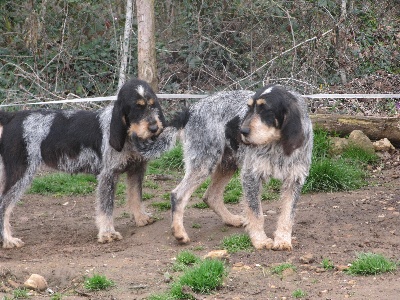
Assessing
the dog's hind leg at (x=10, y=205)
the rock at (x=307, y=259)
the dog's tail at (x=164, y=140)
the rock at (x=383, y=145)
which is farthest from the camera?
the rock at (x=383, y=145)

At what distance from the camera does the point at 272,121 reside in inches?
293

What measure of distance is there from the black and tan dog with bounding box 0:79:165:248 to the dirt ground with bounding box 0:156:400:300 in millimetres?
344

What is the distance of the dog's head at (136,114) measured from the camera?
826 centimetres

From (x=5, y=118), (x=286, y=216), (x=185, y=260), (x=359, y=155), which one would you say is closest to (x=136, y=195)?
(x=5, y=118)

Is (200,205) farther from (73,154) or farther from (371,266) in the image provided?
(371,266)

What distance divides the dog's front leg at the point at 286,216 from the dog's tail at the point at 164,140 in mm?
1403

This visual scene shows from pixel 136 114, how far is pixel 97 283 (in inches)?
87.1

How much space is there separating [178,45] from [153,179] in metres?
4.08

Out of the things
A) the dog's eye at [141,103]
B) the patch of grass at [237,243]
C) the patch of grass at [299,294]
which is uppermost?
the dog's eye at [141,103]

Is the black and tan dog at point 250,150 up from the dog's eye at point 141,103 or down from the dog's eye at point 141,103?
down

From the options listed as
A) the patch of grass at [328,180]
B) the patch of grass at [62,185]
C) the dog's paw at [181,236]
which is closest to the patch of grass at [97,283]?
the dog's paw at [181,236]

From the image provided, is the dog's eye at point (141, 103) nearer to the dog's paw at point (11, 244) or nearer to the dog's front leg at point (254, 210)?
the dog's front leg at point (254, 210)

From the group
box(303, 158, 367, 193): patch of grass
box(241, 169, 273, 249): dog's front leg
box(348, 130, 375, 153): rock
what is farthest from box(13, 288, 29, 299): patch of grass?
box(348, 130, 375, 153): rock

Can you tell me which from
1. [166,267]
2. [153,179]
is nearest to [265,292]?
[166,267]
